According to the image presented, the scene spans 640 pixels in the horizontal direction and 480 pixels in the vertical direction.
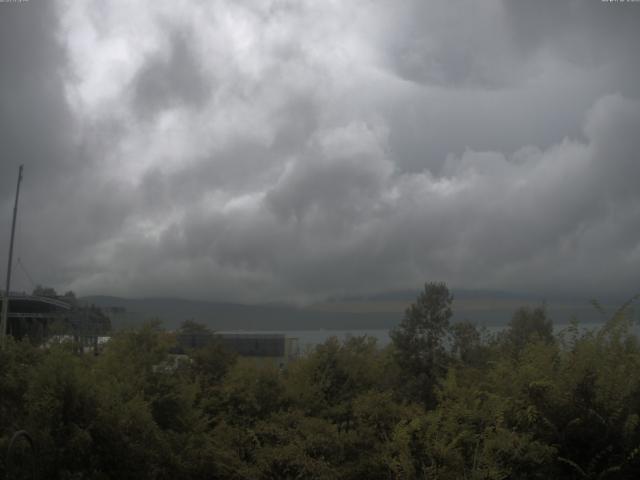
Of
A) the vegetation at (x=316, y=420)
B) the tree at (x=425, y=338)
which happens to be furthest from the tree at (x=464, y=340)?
the vegetation at (x=316, y=420)

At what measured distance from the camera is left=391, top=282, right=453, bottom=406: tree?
2786 centimetres

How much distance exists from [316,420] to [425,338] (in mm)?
15238

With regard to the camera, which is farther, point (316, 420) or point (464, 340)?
point (464, 340)

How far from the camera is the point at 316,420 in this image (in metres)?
14.9

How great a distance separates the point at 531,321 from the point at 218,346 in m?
26.0

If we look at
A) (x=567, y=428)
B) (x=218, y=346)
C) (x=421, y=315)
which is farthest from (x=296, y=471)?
(x=421, y=315)

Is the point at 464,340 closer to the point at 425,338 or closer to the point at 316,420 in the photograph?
the point at 425,338

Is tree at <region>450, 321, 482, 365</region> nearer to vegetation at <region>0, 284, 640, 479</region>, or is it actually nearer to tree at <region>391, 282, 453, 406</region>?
tree at <region>391, 282, 453, 406</region>

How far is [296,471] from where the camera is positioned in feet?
44.1

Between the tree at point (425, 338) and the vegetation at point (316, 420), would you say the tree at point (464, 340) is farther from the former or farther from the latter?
the vegetation at point (316, 420)

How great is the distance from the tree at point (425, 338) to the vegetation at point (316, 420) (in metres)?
9.31

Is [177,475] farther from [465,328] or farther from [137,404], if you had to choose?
[465,328]

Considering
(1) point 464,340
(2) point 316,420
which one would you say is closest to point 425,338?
(1) point 464,340

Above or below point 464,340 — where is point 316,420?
below
